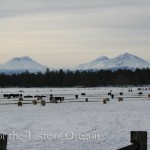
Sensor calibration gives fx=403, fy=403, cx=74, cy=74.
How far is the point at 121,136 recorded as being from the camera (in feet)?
60.6

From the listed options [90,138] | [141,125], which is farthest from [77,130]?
[141,125]

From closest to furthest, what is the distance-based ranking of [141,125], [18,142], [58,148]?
1. [58,148]
2. [18,142]
3. [141,125]

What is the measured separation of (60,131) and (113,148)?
5.49 m

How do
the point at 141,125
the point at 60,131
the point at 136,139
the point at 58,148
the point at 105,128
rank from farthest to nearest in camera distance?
1. the point at 141,125
2. the point at 105,128
3. the point at 60,131
4. the point at 58,148
5. the point at 136,139

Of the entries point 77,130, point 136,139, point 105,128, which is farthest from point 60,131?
point 136,139

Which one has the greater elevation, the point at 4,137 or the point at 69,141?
the point at 4,137

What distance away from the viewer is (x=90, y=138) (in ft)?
58.4

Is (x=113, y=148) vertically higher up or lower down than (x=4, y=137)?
lower down

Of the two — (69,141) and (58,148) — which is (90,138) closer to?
(69,141)

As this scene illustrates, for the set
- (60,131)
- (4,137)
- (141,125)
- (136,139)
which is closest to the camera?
(4,137)

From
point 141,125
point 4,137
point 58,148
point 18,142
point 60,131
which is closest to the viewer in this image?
point 4,137

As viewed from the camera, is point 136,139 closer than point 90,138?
Yes

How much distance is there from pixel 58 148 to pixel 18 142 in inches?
86.9

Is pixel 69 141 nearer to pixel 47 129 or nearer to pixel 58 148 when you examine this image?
pixel 58 148
